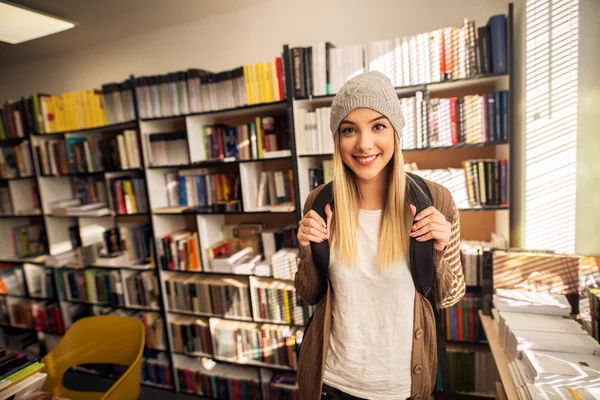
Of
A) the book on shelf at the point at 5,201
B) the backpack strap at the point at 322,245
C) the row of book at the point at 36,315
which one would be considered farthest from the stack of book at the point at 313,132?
the book on shelf at the point at 5,201

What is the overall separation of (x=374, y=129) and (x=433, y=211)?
1.05ft

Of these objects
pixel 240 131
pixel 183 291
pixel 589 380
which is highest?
pixel 240 131

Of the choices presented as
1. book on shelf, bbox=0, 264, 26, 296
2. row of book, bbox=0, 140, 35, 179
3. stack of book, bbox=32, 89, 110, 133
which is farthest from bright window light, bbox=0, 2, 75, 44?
book on shelf, bbox=0, 264, 26, 296

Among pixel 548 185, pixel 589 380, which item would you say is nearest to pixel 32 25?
pixel 548 185

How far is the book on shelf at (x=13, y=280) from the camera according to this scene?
3145 millimetres

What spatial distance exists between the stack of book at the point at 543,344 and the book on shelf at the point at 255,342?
1296 mm

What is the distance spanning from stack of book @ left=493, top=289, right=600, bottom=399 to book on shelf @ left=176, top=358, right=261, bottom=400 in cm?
182

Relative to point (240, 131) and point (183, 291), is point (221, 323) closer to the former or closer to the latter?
point (183, 291)

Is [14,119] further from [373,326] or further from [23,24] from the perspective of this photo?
[373,326]

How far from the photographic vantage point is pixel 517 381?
3.79 feet

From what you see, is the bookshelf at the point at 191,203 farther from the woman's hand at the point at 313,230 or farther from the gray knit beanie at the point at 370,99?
the woman's hand at the point at 313,230

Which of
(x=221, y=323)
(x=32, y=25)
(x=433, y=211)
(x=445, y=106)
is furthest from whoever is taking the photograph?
(x=221, y=323)

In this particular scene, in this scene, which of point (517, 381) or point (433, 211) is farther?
point (517, 381)

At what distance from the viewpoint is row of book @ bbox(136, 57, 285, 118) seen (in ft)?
6.75
